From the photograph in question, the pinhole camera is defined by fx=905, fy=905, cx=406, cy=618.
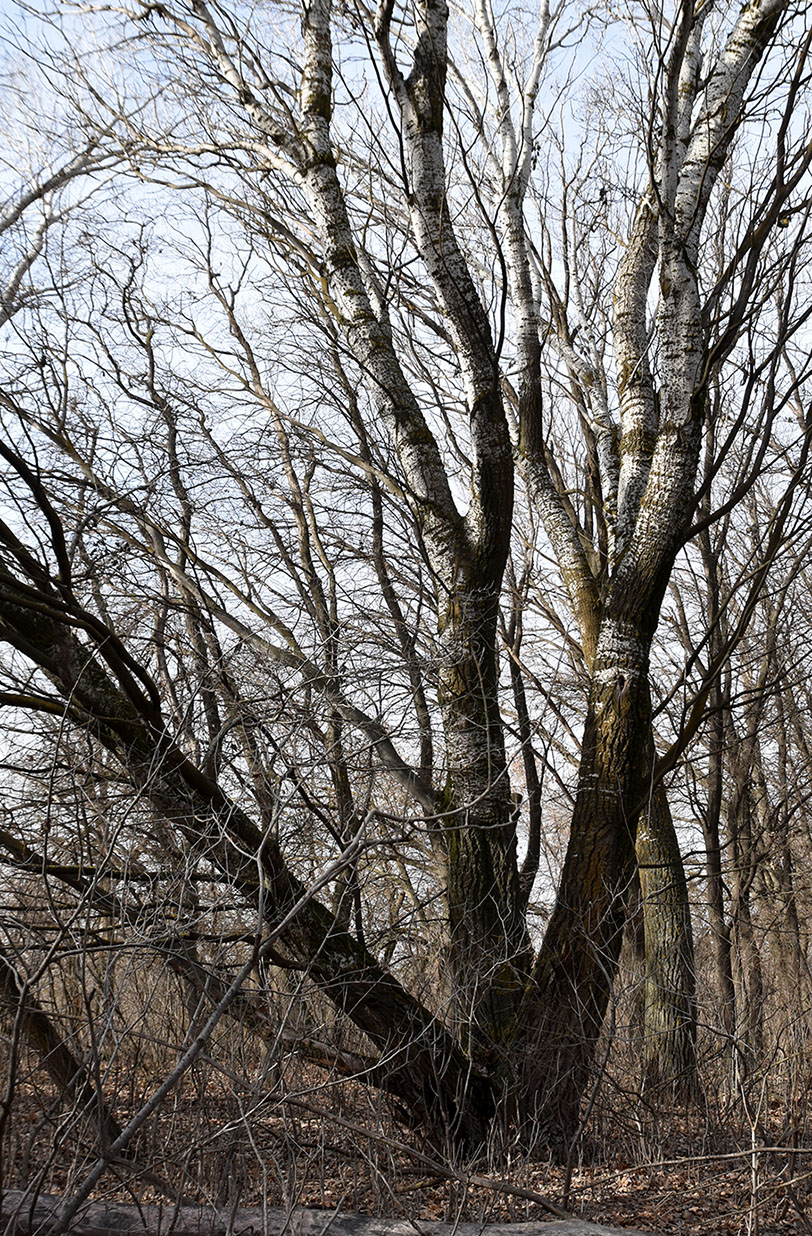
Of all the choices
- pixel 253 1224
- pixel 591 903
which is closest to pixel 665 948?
pixel 591 903

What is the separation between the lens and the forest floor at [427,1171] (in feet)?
11.0

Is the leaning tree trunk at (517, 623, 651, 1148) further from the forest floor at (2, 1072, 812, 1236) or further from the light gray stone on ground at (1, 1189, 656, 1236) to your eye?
the light gray stone on ground at (1, 1189, 656, 1236)

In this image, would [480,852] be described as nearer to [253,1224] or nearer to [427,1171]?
[427,1171]

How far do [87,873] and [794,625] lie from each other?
20.2 feet

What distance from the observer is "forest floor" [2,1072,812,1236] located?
3346mm

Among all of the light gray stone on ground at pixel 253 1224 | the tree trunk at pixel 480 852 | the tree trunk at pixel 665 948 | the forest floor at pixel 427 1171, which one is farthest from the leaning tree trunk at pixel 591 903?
the tree trunk at pixel 665 948

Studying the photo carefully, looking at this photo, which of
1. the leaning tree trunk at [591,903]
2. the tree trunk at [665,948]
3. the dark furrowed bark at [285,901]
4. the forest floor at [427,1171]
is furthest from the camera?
the tree trunk at [665,948]

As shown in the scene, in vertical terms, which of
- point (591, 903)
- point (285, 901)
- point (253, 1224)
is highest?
point (591, 903)

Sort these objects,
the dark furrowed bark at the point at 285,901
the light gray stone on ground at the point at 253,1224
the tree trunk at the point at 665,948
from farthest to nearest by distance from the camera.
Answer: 1. the tree trunk at the point at 665,948
2. the dark furrowed bark at the point at 285,901
3. the light gray stone on ground at the point at 253,1224

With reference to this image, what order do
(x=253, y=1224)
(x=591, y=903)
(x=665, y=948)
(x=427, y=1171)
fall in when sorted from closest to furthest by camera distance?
(x=253, y=1224), (x=427, y=1171), (x=591, y=903), (x=665, y=948)

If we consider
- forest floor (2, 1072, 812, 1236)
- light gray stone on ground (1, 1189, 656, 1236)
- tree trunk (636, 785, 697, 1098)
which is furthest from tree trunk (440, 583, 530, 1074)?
tree trunk (636, 785, 697, 1098)

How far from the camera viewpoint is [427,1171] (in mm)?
3998

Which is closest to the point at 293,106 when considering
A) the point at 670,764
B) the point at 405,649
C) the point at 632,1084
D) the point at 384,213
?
the point at 384,213

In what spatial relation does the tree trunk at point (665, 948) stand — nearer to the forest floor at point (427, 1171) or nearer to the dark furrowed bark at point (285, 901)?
A: the forest floor at point (427, 1171)
